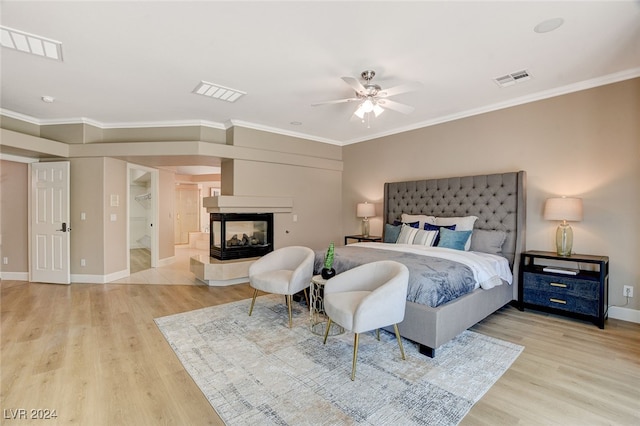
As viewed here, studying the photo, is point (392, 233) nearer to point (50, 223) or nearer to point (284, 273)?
point (284, 273)

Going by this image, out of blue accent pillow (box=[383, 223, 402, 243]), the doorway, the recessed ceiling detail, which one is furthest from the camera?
the doorway

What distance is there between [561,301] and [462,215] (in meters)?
1.60

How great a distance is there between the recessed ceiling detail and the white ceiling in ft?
0.30

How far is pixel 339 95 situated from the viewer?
3.99 m

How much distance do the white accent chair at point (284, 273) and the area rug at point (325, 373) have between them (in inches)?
15.9

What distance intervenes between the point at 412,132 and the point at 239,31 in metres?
3.69

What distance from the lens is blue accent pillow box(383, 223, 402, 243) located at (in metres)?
4.86

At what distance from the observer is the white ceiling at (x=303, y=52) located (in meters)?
2.30

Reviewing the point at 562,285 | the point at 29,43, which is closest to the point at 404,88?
the point at 562,285

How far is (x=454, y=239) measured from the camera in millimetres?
4043

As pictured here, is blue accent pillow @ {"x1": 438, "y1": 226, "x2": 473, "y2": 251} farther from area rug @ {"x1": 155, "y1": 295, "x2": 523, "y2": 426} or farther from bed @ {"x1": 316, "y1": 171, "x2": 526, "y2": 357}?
area rug @ {"x1": 155, "y1": 295, "x2": 523, "y2": 426}

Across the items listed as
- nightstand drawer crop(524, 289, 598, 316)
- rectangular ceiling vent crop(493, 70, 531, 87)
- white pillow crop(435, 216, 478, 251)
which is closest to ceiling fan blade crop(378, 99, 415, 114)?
rectangular ceiling vent crop(493, 70, 531, 87)

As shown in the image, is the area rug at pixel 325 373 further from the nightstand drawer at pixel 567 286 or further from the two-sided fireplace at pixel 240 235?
the two-sided fireplace at pixel 240 235

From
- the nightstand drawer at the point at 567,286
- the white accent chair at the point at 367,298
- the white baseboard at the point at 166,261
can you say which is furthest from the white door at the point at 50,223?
the nightstand drawer at the point at 567,286
